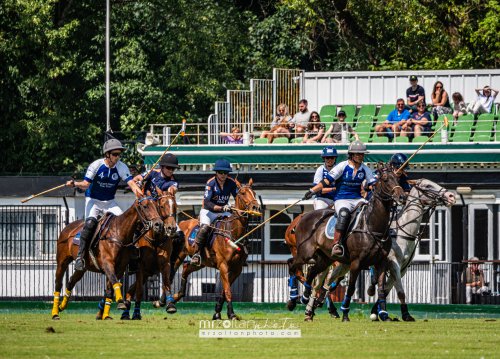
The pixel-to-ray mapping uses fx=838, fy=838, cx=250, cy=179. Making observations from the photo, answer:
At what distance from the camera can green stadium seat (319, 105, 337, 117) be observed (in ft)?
85.1

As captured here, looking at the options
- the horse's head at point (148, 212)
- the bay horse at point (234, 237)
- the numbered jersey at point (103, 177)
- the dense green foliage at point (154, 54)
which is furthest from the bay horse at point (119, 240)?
the dense green foliage at point (154, 54)

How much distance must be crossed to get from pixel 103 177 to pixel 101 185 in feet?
0.65

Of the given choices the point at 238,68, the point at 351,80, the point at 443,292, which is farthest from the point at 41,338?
the point at 238,68

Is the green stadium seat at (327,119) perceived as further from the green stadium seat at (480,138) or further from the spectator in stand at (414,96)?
the green stadium seat at (480,138)

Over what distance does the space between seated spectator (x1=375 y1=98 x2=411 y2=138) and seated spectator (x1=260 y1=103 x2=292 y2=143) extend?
267 centimetres

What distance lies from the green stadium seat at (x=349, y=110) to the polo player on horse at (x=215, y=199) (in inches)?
410

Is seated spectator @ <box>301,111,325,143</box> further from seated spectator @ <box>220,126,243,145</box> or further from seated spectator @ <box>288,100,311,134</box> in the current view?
seated spectator @ <box>220,126,243,145</box>

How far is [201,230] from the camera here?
15.6 metres

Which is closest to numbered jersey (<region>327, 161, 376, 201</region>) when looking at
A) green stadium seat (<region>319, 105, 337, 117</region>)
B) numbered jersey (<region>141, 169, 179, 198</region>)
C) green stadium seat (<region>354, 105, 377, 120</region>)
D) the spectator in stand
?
numbered jersey (<region>141, 169, 179, 198</region>)

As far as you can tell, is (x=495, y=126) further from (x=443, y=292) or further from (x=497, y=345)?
(x=497, y=345)

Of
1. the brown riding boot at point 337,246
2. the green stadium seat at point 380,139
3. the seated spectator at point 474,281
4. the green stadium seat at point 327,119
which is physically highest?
the green stadium seat at point 327,119

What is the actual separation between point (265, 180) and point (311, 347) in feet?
44.1

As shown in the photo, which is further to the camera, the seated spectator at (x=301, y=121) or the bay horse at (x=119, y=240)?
the seated spectator at (x=301, y=121)

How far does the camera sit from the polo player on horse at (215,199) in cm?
1559
